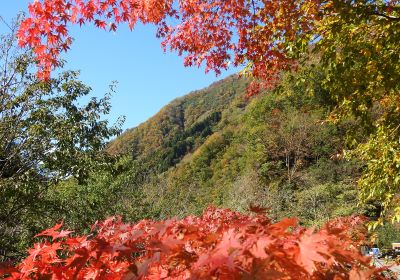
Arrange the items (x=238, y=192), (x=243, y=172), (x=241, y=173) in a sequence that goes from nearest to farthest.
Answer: (x=238, y=192)
(x=243, y=172)
(x=241, y=173)

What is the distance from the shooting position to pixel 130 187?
18953 mm

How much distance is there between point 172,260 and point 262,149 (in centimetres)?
3831

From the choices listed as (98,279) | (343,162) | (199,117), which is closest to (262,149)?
(343,162)

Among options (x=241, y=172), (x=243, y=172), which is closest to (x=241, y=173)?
(x=241, y=172)

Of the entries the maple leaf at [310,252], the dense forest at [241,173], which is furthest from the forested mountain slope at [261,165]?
the maple leaf at [310,252]

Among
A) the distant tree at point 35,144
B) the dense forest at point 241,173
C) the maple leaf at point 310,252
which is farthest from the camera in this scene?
the dense forest at point 241,173

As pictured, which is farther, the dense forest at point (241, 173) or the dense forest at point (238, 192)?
the dense forest at point (241, 173)

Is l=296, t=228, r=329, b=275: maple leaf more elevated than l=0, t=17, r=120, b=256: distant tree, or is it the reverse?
l=0, t=17, r=120, b=256: distant tree

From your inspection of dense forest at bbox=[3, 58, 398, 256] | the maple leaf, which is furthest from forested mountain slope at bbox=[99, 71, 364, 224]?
the maple leaf

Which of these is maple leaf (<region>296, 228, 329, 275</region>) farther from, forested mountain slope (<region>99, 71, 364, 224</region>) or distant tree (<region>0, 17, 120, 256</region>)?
distant tree (<region>0, 17, 120, 256</region>)

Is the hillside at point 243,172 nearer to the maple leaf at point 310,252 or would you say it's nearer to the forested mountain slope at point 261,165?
the forested mountain slope at point 261,165

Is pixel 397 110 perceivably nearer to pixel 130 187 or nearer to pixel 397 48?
pixel 397 48

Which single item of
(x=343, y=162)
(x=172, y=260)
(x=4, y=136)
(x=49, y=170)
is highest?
(x=4, y=136)

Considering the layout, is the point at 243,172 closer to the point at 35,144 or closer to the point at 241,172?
the point at 241,172
